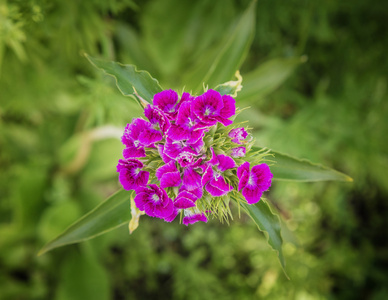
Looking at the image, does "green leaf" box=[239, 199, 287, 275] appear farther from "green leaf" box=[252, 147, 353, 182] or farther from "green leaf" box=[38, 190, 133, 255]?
"green leaf" box=[38, 190, 133, 255]

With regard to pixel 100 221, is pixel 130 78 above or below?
above

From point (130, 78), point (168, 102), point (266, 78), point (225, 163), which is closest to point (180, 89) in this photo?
point (266, 78)

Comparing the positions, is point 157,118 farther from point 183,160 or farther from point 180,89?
point 180,89

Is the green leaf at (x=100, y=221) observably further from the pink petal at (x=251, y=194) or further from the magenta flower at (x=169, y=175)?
the pink petal at (x=251, y=194)

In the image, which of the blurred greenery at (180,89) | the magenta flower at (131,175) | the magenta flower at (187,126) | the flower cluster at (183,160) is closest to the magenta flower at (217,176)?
the flower cluster at (183,160)

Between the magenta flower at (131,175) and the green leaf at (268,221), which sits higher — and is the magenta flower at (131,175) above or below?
above

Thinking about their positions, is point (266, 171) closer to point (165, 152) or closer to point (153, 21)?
point (165, 152)

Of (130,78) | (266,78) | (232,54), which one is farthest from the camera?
(266,78)
